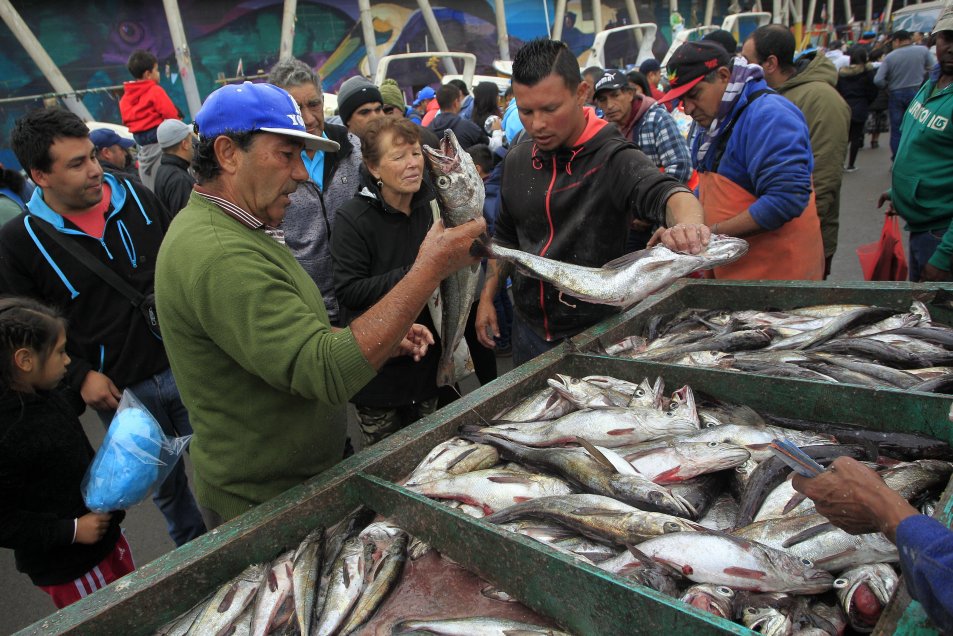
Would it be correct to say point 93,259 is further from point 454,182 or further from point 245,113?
point 454,182

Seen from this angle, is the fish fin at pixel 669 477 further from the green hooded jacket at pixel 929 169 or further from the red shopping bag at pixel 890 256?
the red shopping bag at pixel 890 256

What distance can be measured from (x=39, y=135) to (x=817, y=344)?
4.13m

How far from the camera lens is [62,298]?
3.33 meters

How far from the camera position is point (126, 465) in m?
2.58

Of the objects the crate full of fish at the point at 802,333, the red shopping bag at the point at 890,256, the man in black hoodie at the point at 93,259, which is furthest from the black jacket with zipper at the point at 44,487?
the red shopping bag at the point at 890,256

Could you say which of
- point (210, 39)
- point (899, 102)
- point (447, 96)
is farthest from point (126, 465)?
point (210, 39)

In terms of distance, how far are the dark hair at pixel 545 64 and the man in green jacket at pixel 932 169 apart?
253 centimetres

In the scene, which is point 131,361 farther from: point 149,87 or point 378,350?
point 149,87

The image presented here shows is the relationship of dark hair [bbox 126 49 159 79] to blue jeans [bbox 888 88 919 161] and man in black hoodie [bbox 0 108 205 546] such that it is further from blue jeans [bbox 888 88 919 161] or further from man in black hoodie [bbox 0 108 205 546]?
blue jeans [bbox 888 88 919 161]

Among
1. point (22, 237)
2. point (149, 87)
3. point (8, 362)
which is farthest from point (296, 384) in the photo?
point (149, 87)

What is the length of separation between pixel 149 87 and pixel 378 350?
5937 millimetres

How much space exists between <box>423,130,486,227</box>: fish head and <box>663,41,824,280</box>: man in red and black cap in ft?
6.28

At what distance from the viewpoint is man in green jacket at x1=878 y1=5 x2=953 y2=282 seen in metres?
3.74

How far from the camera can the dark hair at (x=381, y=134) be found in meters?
3.26
